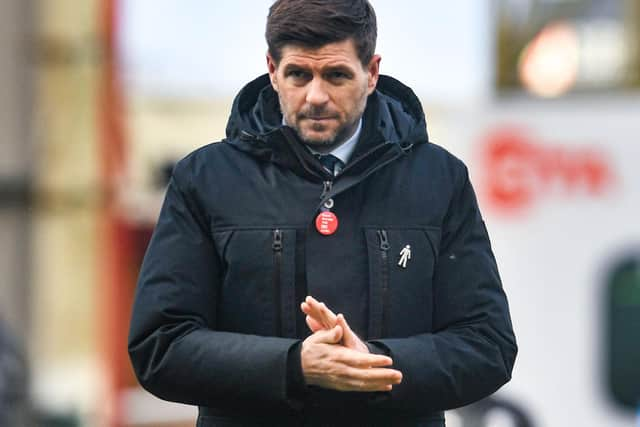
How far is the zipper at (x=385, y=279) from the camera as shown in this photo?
8.26 ft

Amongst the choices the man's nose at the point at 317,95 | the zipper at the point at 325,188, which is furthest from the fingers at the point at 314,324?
the man's nose at the point at 317,95

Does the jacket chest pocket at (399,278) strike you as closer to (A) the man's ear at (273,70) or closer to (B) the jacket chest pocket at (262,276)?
(B) the jacket chest pocket at (262,276)

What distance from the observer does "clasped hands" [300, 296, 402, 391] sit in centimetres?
240

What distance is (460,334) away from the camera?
8.41ft

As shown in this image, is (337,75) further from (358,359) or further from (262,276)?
(358,359)

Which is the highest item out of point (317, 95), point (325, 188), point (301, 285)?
point (317, 95)

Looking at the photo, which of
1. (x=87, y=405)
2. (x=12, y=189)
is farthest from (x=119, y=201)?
(x=12, y=189)

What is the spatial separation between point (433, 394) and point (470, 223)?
292 mm

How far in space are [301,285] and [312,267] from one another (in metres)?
0.03

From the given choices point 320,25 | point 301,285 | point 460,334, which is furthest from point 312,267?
point 320,25

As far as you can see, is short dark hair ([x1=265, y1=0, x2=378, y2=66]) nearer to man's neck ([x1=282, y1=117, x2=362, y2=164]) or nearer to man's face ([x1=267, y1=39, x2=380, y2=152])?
man's face ([x1=267, y1=39, x2=380, y2=152])

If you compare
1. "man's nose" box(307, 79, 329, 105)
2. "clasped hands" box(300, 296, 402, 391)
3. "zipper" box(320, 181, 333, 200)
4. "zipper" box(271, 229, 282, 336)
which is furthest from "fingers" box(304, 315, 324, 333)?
"man's nose" box(307, 79, 329, 105)

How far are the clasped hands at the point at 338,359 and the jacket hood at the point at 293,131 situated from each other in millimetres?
254

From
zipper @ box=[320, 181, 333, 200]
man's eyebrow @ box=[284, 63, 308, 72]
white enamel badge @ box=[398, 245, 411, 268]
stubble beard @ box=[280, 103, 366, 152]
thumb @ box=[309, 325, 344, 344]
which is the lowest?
thumb @ box=[309, 325, 344, 344]
